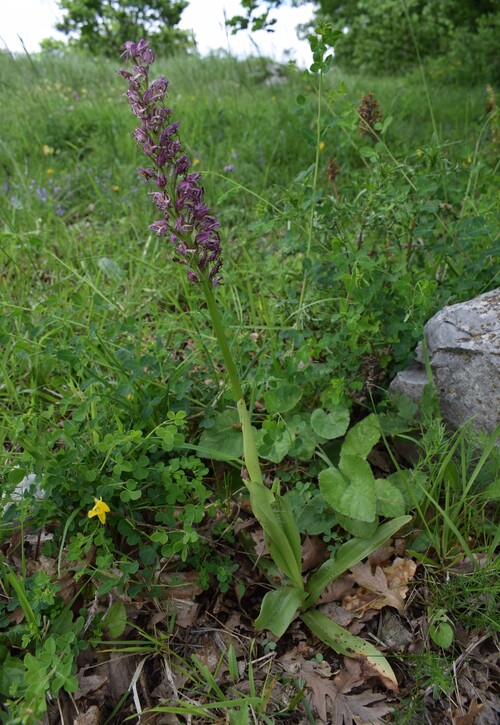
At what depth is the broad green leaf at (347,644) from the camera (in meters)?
1.49

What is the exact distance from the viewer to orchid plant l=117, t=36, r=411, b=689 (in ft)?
4.33

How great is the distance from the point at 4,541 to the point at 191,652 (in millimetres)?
708

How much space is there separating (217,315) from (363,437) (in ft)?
2.27

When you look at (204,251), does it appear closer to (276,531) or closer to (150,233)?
(276,531)

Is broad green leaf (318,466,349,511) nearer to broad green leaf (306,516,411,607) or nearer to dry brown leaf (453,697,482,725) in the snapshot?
broad green leaf (306,516,411,607)

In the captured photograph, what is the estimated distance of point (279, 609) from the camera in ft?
5.28

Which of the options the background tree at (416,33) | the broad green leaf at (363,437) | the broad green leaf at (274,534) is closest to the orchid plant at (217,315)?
the broad green leaf at (274,534)

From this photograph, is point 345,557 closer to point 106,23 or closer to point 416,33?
point 416,33

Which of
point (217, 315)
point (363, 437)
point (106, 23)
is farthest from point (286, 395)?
point (106, 23)

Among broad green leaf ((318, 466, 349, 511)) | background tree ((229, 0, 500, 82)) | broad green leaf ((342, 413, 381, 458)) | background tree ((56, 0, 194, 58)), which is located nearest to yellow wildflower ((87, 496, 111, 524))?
broad green leaf ((318, 466, 349, 511))

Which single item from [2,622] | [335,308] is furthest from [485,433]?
[2,622]

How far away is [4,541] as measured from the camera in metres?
1.78

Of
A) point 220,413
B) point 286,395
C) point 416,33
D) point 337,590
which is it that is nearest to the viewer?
point 337,590

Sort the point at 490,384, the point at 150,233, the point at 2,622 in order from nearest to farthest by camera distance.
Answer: the point at 2,622 < the point at 490,384 < the point at 150,233
